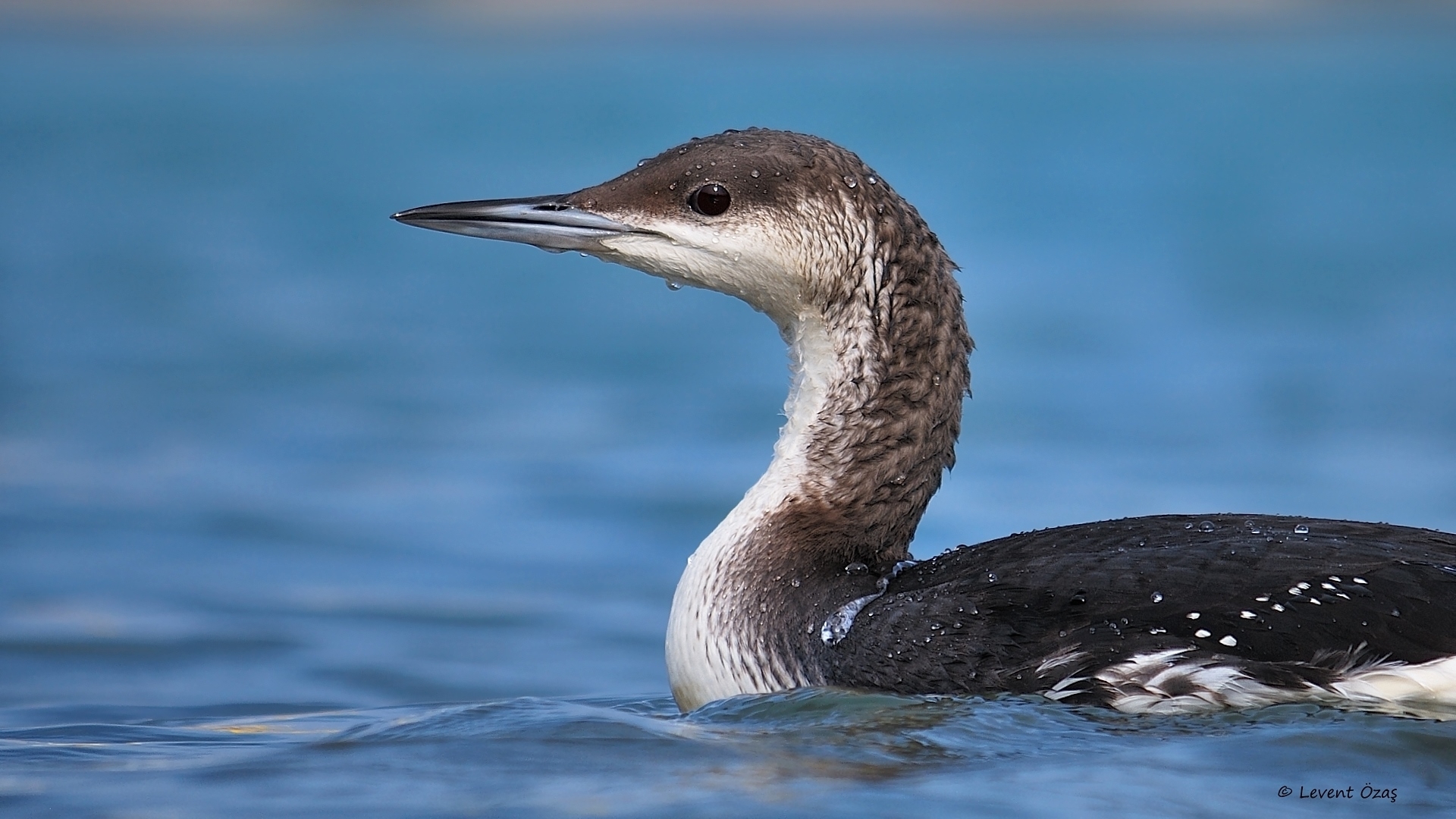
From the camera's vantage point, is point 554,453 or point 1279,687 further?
point 554,453

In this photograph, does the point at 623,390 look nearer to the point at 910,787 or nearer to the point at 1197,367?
the point at 1197,367

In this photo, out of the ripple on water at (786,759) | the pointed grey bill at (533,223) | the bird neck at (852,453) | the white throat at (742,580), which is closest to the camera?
the ripple on water at (786,759)

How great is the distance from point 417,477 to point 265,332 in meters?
3.94

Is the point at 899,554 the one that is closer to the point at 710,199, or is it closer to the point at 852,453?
the point at 852,453

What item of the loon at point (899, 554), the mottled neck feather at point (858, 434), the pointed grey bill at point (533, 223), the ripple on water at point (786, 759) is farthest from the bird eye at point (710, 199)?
the ripple on water at point (786, 759)

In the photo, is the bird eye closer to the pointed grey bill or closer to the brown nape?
the brown nape

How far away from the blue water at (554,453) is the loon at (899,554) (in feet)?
0.37

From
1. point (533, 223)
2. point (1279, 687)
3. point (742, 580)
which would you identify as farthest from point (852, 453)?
point (1279, 687)

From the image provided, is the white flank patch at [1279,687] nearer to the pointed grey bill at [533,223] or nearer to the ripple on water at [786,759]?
the ripple on water at [786,759]

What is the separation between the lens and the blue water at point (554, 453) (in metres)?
3.86

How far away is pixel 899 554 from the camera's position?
4.87m

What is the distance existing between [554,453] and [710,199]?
447 centimetres

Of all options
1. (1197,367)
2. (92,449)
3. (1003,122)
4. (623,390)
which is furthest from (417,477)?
(1003,122)

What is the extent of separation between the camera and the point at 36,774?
3975 mm
